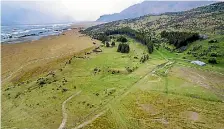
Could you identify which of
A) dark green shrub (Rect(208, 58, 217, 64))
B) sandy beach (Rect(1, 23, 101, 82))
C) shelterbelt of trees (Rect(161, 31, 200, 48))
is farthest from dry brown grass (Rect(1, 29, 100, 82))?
dark green shrub (Rect(208, 58, 217, 64))

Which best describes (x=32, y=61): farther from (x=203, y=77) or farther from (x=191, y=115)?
(x=191, y=115)

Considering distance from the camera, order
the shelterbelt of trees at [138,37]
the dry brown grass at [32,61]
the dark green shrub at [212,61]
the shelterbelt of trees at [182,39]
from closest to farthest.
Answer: the dark green shrub at [212,61]
the dry brown grass at [32,61]
the shelterbelt of trees at [182,39]
the shelterbelt of trees at [138,37]

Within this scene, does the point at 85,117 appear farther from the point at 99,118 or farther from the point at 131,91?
the point at 131,91

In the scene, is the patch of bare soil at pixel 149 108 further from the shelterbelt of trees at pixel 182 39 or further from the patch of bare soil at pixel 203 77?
the shelterbelt of trees at pixel 182 39

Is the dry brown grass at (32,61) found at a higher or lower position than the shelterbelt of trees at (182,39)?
lower

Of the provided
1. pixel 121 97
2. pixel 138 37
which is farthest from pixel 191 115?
pixel 138 37

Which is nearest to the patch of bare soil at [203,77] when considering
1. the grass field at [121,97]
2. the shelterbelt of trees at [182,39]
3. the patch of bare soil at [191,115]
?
the grass field at [121,97]

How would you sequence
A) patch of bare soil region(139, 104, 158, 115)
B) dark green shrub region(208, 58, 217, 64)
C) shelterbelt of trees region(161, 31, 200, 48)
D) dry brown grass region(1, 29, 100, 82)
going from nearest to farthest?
patch of bare soil region(139, 104, 158, 115) → dark green shrub region(208, 58, 217, 64) → dry brown grass region(1, 29, 100, 82) → shelterbelt of trees region(161, 31, 200, 48)

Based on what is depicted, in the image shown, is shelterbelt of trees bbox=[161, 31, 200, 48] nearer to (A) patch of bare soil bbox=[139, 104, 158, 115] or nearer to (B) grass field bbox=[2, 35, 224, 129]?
(B) grass field bbox=[2, 35, 224, 129]

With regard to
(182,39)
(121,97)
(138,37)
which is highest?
(182,39)
